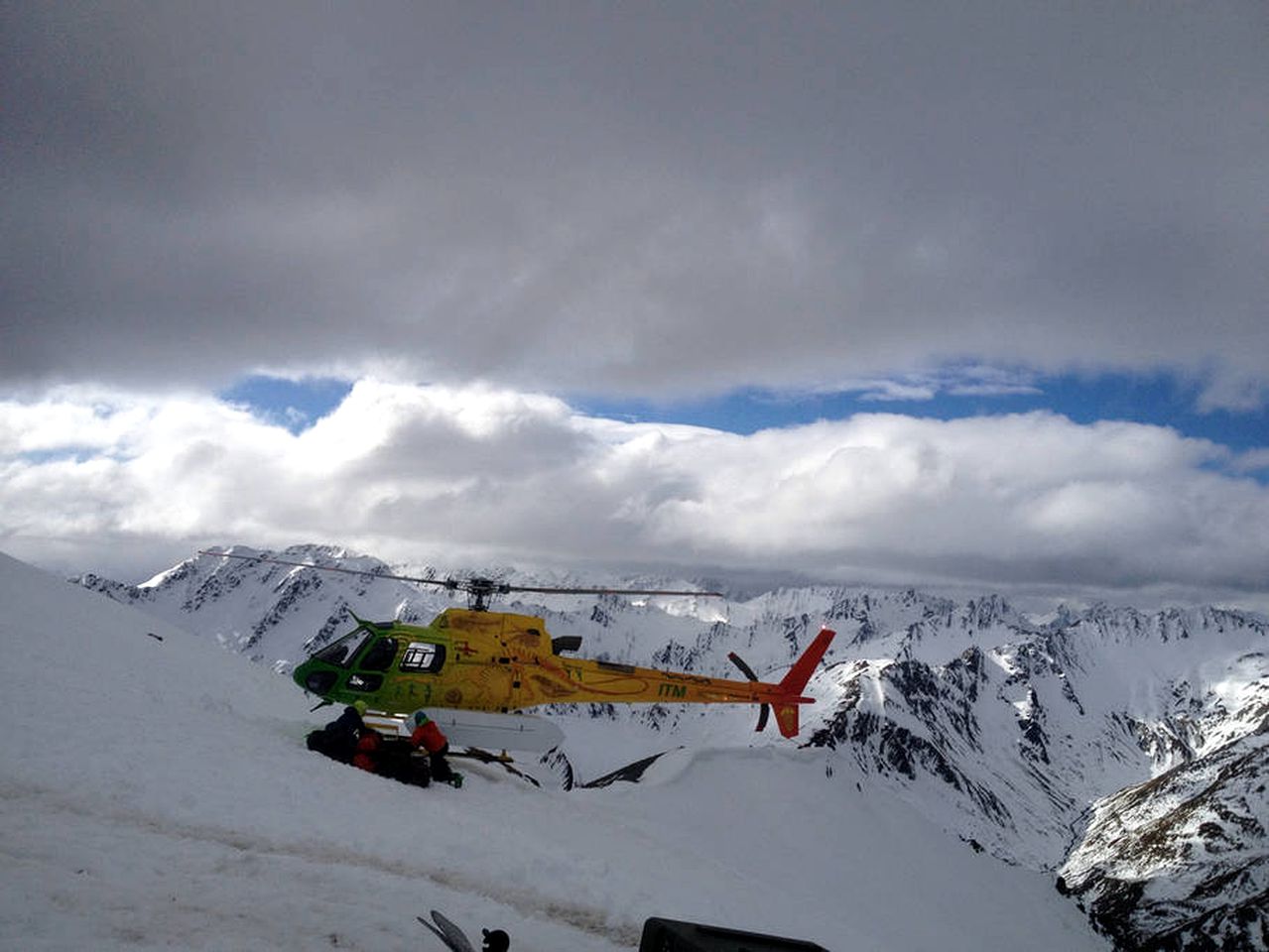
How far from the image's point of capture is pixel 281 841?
10.9m

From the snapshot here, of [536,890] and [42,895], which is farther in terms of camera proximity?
[536,890]

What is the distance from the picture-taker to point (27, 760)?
448 inches

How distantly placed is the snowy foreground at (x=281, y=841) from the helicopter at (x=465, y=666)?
1.76m

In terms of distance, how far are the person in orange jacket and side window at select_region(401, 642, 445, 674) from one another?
287cm

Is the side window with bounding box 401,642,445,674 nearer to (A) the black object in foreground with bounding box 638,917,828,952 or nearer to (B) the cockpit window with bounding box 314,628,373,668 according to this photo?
(B) the cockpit window with bounding box 314,628,373,668

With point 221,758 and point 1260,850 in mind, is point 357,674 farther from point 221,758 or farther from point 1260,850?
point 1260,850

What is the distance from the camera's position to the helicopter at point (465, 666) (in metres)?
18.8

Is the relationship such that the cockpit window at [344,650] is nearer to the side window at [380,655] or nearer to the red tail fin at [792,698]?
the side window at [380,655]

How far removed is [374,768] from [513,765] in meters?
5.66

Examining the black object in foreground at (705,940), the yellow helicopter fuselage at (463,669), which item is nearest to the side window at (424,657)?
the yellow helicopter fuselage at (463,669)

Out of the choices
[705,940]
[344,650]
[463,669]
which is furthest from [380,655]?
[705,940]

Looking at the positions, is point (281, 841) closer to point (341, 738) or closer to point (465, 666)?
point (341, 738)

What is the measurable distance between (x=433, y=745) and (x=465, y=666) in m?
3.63

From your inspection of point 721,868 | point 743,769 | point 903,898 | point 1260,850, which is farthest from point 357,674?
point 1260,850
